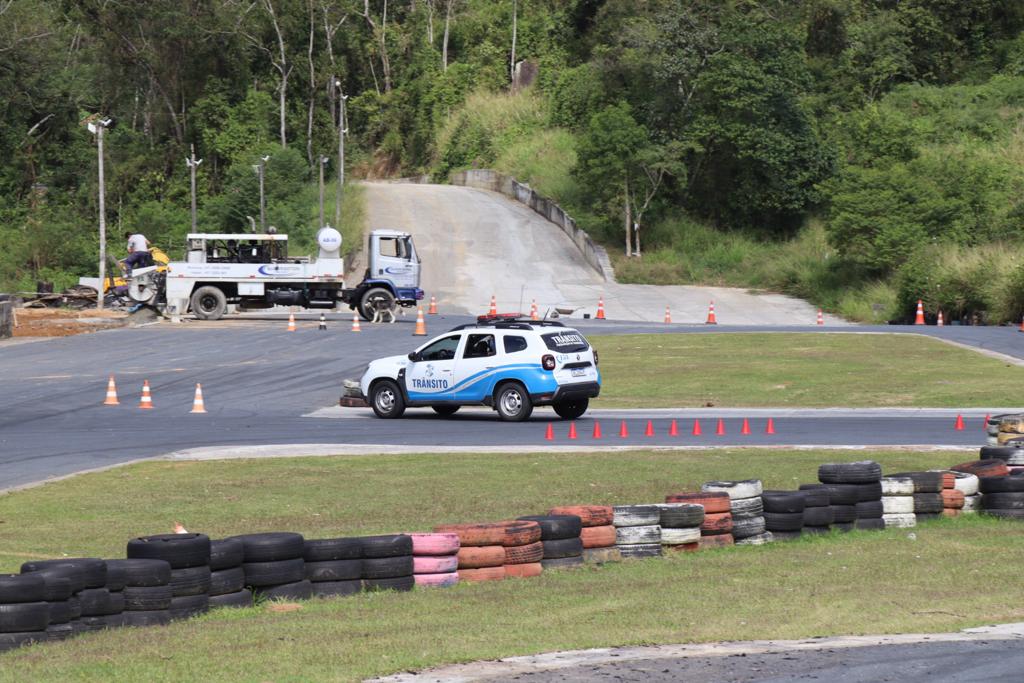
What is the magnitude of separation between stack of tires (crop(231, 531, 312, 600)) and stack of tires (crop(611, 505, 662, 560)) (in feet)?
10.3

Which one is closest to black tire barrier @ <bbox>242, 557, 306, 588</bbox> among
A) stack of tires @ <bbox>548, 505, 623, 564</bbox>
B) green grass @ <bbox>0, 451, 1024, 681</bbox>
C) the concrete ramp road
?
green grass @ <bbox>0, 451, 1024, 681</bbox>

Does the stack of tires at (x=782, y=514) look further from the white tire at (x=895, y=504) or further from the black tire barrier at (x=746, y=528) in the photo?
the white tire at (x=895, y=504)

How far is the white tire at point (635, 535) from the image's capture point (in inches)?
491

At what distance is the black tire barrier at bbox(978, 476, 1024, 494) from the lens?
14.6m

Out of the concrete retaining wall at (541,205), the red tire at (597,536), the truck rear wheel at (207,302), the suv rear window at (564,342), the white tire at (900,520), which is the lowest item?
the white tire at (900,520)

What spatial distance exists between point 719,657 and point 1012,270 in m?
40.5

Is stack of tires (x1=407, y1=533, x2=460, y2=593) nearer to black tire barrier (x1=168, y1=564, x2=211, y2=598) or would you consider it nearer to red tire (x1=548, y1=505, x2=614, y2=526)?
red tire (x1=548, y1=505, x2=614, y2=526)

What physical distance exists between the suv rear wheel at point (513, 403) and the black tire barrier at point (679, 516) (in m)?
11.9

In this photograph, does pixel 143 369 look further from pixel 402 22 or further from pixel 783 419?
pixel 402 22

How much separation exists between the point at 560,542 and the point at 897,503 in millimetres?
4225

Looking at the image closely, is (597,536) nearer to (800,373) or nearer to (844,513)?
(844,513)

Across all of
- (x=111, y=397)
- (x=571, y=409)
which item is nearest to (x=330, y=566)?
Result: (x=571, y=409)

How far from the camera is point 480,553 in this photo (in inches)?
452

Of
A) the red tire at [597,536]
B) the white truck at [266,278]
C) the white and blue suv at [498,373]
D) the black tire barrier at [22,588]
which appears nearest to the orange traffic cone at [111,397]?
the white and blue suv at [498,373]
